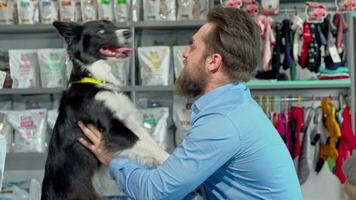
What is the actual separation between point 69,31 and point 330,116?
184 centimetres

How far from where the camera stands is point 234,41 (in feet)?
4.41

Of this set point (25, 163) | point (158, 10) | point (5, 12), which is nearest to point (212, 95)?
point (158, 10)

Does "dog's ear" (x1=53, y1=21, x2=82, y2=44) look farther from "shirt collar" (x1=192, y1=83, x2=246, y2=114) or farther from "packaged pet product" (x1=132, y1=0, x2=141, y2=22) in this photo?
"packaged pet product" (x1=132, y1=0, x2=141, y2=22)

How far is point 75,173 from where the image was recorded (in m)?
1.90

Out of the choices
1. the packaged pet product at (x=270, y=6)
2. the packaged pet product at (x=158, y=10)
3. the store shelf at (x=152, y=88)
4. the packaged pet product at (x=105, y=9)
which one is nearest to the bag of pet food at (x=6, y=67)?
the packaged pet product at (x=105, y=9)

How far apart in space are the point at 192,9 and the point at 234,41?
191 cm

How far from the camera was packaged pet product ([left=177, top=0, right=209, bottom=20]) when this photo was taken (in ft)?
10.5

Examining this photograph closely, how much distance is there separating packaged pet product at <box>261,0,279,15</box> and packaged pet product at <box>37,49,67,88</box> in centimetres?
137

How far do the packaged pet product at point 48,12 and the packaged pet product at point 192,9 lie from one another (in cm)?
85

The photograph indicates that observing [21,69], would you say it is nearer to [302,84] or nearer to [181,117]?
[181,117]

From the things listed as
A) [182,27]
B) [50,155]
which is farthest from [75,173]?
[182,27]

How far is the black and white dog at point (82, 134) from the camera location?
189cm

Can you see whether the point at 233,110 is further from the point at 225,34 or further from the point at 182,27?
the point at 182,27

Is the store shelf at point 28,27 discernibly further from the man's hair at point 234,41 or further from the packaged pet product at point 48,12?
the man's hair at point 234,41
